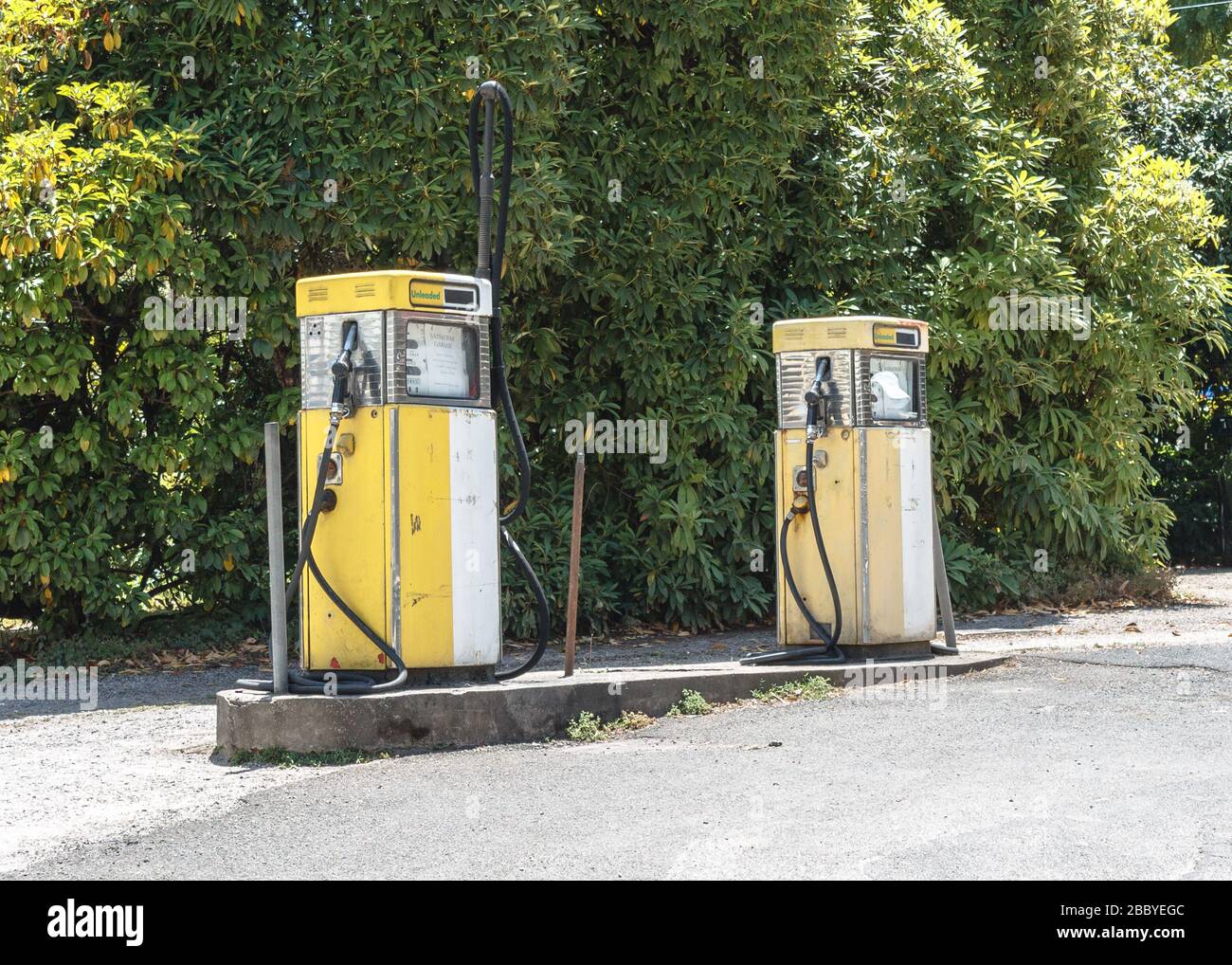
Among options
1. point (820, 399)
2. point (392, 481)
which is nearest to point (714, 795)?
point (392, 481)

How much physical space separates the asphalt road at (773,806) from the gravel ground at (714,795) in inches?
0.7

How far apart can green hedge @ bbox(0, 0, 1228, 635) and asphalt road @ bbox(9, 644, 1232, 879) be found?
4.68m

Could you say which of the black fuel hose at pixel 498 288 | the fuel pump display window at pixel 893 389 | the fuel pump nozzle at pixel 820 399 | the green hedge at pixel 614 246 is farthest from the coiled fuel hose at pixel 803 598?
the green hedge at pixel 614 246

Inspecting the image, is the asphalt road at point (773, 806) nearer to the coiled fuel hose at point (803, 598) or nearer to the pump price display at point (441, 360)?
the coiled fuel hose at point (803, 598)

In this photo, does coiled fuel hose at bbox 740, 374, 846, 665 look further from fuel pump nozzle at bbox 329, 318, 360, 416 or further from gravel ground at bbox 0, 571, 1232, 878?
fuel pump nozzle at bbox 329, 318, 360, 416

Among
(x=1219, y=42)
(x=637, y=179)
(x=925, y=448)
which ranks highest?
(x=1219, y=42)

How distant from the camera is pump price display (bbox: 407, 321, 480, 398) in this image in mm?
7723

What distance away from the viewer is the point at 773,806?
6.02 meters

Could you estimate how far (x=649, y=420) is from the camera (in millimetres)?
12562

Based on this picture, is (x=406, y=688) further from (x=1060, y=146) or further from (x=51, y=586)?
(x=1060, y=146)

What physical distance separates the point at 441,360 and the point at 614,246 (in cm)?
485

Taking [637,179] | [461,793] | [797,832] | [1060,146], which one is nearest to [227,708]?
[461,793]

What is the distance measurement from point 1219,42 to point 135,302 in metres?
16.6

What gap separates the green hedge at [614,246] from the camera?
35.9 feet
